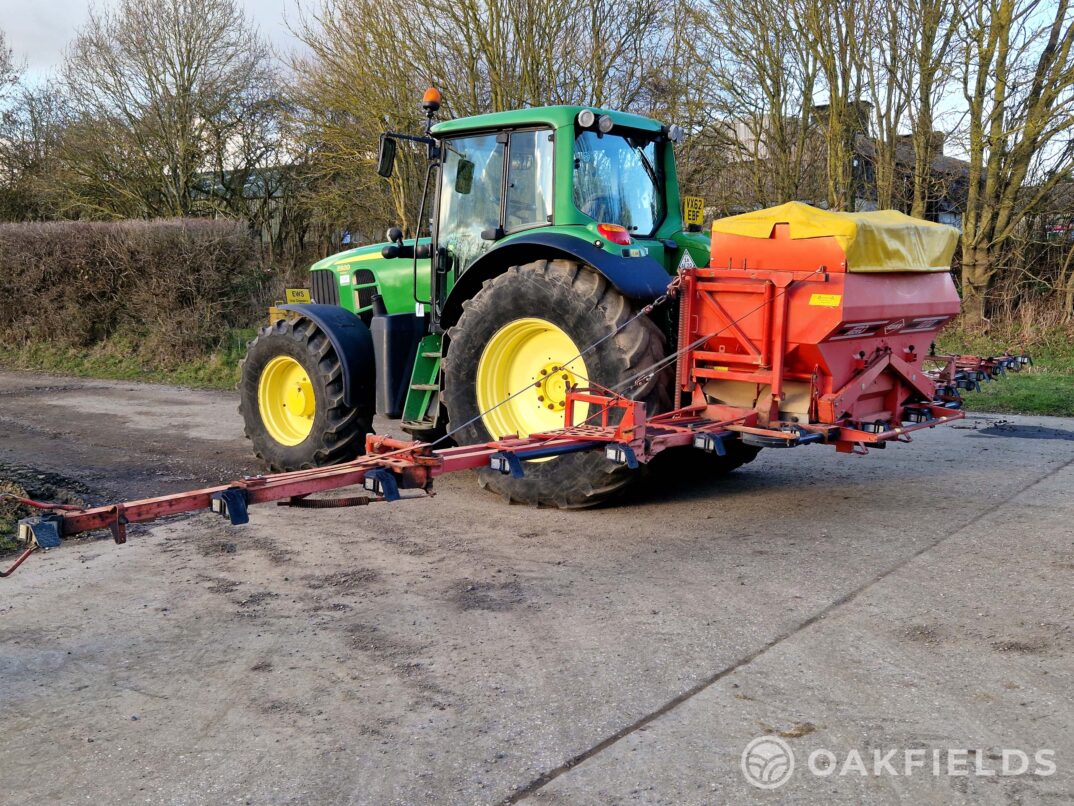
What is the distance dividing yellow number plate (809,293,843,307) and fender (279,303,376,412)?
10.7ft

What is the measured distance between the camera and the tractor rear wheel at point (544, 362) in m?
5.82

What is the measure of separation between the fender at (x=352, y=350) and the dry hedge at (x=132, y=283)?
8037 mm

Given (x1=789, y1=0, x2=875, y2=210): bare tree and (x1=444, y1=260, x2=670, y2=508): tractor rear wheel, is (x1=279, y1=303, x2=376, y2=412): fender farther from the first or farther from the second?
(x1=789, y1=0, x2=875, y2=210): bare tree

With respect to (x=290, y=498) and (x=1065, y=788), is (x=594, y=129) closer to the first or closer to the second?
(x=290, y=498)

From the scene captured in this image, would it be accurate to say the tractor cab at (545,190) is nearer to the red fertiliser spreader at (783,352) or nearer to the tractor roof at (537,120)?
the tractor roof at (537,120)

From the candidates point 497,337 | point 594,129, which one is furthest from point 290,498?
point 594,129

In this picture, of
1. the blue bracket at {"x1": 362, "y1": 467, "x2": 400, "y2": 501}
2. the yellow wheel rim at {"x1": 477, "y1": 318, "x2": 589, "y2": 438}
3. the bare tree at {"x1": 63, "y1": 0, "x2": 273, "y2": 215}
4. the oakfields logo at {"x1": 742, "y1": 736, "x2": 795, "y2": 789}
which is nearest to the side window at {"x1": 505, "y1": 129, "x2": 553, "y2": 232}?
the yellow wheel rim at {"x1": 477, "y1": 318, "x2": 589, "y2": 438}

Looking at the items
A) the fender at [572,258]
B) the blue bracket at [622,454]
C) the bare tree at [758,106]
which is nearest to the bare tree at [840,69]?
the bare tree at [758,106]

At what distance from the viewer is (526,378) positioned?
6441mm

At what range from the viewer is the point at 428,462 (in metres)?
4.57

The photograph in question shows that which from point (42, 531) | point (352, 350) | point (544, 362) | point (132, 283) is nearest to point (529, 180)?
Result: point (544, 362)

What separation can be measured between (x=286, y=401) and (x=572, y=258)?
2890mm

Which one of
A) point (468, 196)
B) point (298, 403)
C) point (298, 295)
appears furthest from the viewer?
point (298, 295)

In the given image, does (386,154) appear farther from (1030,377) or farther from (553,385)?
(1030,377)
